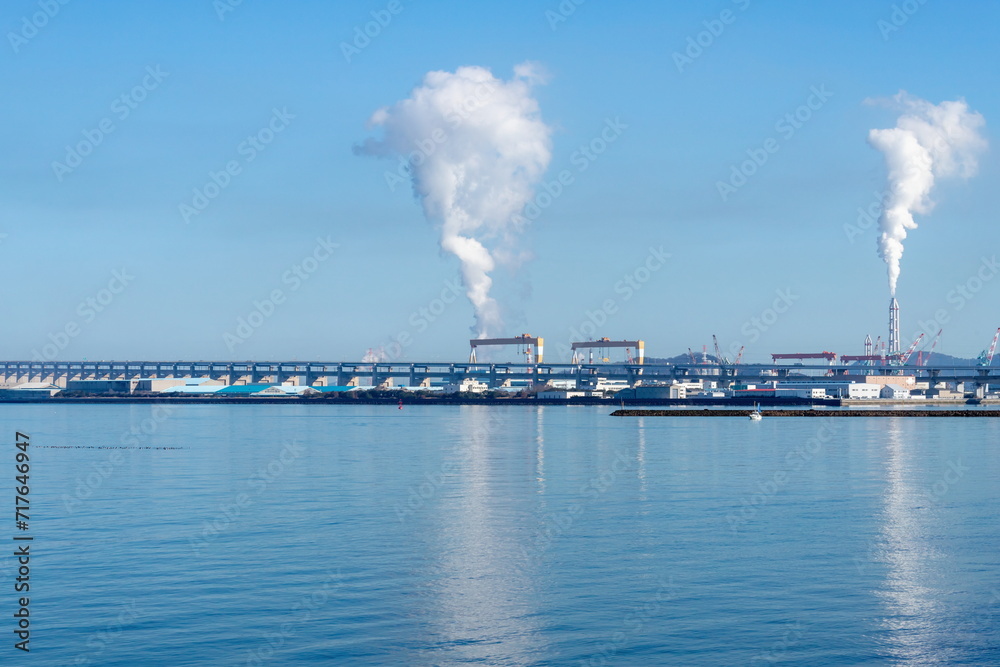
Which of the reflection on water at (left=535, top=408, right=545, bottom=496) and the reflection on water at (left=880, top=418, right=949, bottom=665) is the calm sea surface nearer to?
the reflection on water at (left=880, top=418, right=949, bottom=665)

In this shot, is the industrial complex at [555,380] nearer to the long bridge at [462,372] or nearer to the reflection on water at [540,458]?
the long bridge at [462,372]

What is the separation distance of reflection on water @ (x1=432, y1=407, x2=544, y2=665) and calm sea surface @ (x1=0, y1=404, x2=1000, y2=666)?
54 millimetres

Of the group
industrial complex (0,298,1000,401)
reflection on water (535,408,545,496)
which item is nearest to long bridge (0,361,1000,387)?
industrial complex (0,298,1000,401)

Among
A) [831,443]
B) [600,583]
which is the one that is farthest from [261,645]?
[831,443]

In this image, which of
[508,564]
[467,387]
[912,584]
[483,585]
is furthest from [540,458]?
[467,387]

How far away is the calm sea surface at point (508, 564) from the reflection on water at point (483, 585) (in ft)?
0.18

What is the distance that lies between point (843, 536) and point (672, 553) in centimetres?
405

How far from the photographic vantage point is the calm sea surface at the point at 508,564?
1244 centimetres

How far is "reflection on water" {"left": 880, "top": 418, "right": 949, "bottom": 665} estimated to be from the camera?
12.4m

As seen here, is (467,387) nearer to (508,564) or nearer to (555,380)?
(555,380)

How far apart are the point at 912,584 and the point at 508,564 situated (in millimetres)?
6284

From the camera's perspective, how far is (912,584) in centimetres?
1563

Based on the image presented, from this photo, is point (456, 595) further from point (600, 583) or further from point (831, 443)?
point (831, 443)

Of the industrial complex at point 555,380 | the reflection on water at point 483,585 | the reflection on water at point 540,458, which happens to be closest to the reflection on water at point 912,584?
the reflection on water at point 483,585
